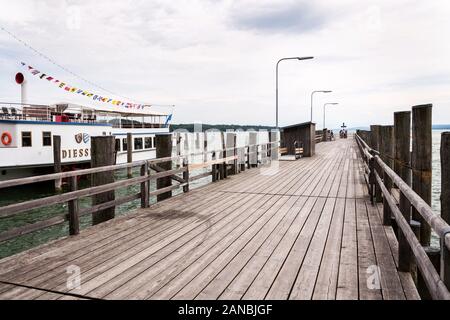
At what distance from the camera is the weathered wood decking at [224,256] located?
3643 millimetres

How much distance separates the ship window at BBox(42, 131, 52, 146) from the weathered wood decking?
1723 centimetres

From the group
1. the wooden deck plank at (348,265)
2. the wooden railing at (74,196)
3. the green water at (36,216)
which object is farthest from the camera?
the green water at (36,216)

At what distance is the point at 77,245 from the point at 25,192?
18.4 meters

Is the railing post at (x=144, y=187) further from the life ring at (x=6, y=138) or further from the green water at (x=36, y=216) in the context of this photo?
the life ring at (x=6, y=138)

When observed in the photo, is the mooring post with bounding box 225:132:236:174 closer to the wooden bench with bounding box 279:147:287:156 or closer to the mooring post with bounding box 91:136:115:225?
the mooring post with bounding box 91:136:115:225

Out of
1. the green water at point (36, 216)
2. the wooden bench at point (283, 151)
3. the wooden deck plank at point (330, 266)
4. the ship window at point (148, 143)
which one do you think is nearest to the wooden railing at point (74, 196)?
the wooden deck plank at point (330, 266)

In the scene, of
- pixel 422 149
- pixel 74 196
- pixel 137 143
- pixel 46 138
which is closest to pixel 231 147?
pixel 74 196

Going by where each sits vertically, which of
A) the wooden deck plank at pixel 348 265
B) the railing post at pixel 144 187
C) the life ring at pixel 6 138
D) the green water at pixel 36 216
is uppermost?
the life ring at pixel 6 138

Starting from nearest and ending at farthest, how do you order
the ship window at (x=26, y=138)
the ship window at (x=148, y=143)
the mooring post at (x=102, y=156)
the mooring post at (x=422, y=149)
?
the mooring post at (x=422, y=149)
the mooring post at (x=102, y=156)
the ship window at (x=26, y=138)
the ship window at (x=148, y=143)

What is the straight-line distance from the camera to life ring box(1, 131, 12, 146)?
19.6 meters

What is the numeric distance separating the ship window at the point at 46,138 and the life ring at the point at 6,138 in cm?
209

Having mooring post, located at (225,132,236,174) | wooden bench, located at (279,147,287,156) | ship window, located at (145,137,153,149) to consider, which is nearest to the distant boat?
ship window, located at (145,137,153,149)

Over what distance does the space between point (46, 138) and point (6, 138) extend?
2481mm
